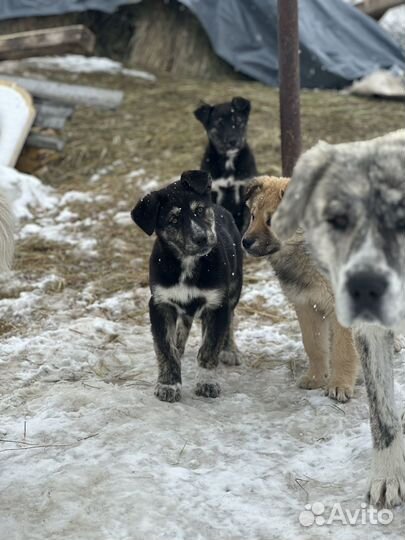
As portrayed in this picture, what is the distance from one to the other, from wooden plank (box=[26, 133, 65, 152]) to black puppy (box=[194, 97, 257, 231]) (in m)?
3.41

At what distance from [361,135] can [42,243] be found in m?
4.73

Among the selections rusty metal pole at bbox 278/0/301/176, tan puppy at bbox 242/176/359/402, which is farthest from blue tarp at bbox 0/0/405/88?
tan puppy at bbox 242/176/359/402

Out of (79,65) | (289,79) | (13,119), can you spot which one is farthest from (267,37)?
(289,79)

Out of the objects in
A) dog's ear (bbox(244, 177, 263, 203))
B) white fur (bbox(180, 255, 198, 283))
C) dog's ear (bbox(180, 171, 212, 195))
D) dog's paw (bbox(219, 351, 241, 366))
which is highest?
dog's ear (bbox(180, 171, 212, 195))

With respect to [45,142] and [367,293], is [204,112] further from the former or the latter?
[367,293]

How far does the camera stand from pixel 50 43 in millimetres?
10773

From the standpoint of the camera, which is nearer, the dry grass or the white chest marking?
the white chest marking

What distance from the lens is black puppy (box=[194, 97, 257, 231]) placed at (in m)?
7.60

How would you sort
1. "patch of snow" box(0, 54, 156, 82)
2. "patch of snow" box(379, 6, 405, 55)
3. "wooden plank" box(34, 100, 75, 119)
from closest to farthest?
"wooden plank" box(34, 100, 75, 119), "patch of snow" box(0, 54, 156, 82), "patch of snow" box(379, 6, 405, 55)

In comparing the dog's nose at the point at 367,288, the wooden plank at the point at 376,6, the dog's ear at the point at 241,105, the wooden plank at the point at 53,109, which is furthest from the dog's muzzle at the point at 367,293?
the wooden plank at the point at 376,6

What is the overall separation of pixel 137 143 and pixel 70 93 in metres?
1.50

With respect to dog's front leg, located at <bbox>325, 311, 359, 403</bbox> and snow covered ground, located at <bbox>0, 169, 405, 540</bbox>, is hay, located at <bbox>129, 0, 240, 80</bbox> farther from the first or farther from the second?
dog's front leg, located at <bbox>325, 311, 359, 403</bbox>

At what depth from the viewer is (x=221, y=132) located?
7766 mm

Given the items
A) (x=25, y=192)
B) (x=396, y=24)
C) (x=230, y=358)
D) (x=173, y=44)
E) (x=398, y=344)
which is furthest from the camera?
(x=396, y=24)
